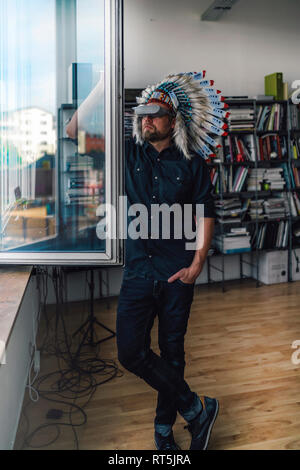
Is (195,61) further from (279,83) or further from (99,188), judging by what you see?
(99,188)

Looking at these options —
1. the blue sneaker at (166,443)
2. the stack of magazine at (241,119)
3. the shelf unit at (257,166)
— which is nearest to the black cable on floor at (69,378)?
the blue sneaker at (166,443)

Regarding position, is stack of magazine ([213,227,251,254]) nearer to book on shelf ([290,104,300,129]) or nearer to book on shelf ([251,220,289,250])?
book on shelf ([251,220,289,250])

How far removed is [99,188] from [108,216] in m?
0.11

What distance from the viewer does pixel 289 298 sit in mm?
4016

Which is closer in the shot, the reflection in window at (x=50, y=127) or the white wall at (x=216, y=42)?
the reflection in window at (x=50, y=127)

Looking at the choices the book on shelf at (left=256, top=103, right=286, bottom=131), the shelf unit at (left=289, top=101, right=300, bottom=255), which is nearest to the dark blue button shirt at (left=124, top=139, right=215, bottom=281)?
the book on shelf at (left=256, top=103, right=286, bottom=131)

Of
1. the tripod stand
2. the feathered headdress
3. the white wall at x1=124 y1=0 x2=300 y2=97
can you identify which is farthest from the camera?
the white wall at x1=124 y1=0 x2=300 y2=97

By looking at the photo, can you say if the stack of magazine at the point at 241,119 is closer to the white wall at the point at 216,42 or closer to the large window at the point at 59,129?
the white wall at the point at 216,42

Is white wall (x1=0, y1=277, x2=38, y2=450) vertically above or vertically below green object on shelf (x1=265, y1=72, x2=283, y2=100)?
below

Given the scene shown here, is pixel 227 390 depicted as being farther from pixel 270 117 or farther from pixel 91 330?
pixel 270 117

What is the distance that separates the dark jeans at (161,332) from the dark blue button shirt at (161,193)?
61 millimetres

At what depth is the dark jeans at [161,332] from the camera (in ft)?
5.50

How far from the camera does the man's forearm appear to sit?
68.6 inches

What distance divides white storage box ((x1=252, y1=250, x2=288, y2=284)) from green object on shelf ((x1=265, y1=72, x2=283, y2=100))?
1.65 metres
